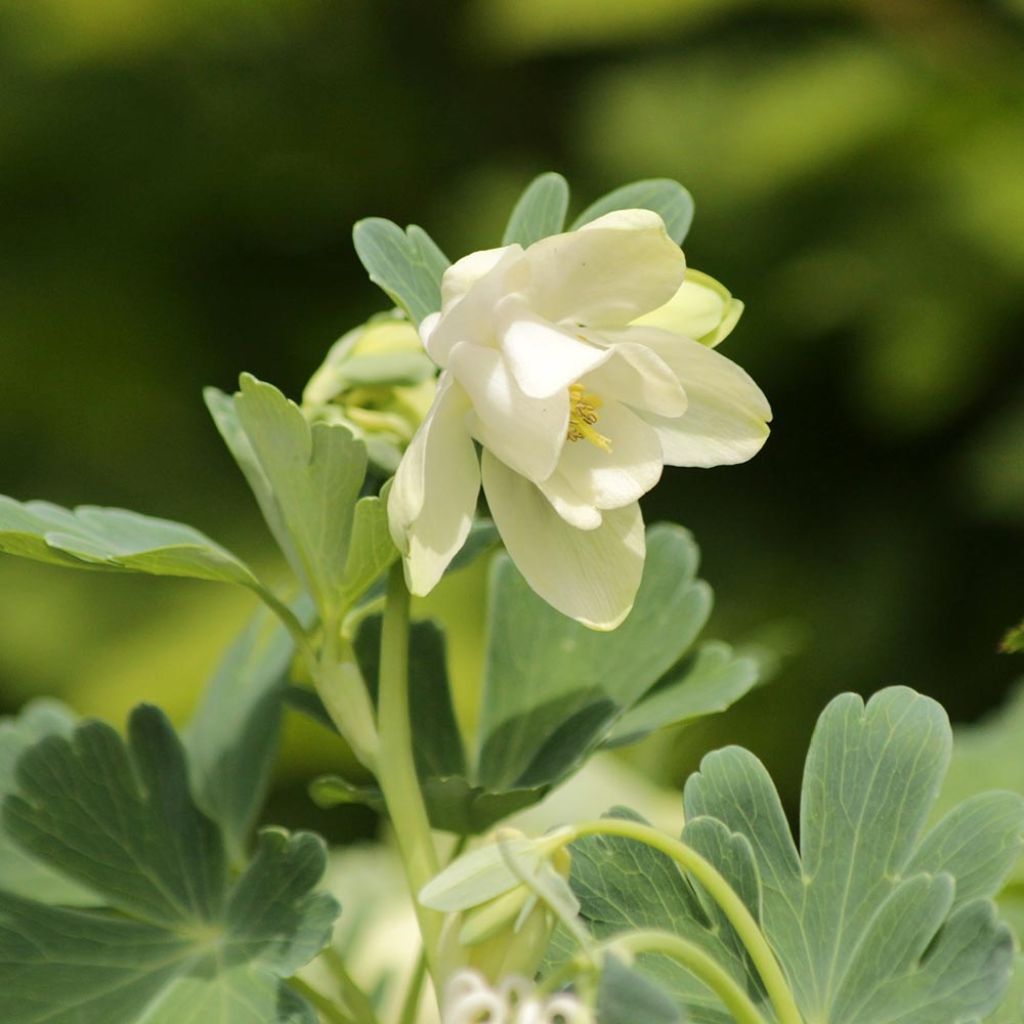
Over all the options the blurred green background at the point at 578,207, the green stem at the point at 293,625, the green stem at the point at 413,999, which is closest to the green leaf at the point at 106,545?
the green stem at the point at 293,625

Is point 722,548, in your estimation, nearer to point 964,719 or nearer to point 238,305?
point 964,719

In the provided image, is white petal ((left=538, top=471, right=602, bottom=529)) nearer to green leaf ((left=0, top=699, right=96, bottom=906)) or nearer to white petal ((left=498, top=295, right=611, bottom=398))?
white petal ((left=498, top=295, right=611, bottom=398))

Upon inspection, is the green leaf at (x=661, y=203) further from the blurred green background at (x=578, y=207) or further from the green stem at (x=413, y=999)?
the blurred green background at (x=578, y=207)

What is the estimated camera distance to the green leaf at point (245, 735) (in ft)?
1.22

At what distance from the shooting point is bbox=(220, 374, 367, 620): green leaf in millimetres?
268

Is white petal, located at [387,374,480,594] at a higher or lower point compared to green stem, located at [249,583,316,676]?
higher

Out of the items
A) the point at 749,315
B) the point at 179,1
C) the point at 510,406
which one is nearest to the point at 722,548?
the point at 749,315

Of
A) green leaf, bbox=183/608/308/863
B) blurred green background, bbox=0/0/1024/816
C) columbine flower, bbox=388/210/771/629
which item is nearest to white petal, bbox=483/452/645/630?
columbine flower, bbox=388/210/771/629

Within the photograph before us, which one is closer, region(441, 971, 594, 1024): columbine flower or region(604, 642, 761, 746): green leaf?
region(441, 971, 594, 1024): columbine flower

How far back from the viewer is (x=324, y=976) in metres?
0.49

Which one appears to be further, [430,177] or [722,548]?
[430,177]

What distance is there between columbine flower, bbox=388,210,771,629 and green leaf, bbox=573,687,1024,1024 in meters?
0.04

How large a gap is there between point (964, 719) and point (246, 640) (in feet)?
4.39

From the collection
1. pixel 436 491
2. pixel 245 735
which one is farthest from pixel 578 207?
pixel 436 491
